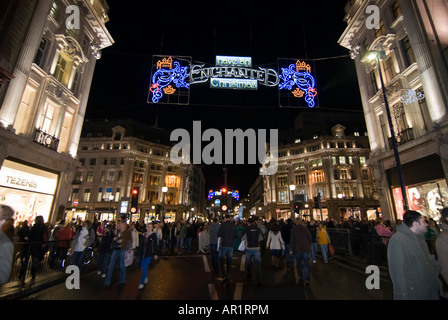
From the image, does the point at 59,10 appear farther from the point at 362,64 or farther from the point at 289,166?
the point at 289,166

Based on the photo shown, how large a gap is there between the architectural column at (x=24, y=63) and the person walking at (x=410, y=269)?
16.5m

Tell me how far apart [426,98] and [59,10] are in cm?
2572

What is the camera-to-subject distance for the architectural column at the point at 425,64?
12672 mm

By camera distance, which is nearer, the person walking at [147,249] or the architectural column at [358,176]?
the person walking at [147,249]

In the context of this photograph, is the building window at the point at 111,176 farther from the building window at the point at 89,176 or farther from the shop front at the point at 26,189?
the shop front at the point at 26,189

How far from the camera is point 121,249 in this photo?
23.9ft

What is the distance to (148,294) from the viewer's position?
5973 millimetres

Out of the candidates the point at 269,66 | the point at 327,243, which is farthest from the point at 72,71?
the point at 327,243

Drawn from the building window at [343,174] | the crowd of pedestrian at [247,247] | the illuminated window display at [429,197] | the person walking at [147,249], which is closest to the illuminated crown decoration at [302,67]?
the crowd of pedestrian at [247,247]

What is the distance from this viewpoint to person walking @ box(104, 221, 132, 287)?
7039mm

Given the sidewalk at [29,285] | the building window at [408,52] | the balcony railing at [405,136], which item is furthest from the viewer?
the building window at [408,52]

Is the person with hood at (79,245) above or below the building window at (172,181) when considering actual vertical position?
below

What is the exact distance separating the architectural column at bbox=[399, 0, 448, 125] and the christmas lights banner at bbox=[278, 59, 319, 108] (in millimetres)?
7156

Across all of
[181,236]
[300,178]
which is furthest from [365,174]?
[181,236]
